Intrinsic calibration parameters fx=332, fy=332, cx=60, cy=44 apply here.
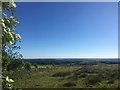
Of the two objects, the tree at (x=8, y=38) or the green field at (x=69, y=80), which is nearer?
the tree at (x=8, y=38)

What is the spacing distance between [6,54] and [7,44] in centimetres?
16

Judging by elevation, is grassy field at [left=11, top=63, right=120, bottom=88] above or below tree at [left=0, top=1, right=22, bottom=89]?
below

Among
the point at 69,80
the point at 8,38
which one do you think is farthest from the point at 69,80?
the point at 8,38

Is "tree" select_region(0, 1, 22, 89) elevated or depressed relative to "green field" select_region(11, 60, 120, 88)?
elevated

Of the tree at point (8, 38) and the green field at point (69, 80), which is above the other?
the tree at point (8, 38)

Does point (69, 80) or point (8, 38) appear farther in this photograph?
point (69, 80)

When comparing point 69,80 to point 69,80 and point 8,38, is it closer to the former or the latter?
point 69,80

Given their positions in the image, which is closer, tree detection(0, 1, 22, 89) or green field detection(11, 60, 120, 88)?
tree detection(0, 1, 22, 89)

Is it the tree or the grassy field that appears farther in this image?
the grassy field

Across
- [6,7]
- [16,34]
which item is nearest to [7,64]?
[16,34]

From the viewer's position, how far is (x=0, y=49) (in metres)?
4.14

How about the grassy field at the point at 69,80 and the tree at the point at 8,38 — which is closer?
the tree at the point at 8,38

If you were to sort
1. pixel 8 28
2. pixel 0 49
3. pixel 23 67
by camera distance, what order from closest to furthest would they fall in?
pixel 0 49 → pixel 8 28 → pixel 23 67

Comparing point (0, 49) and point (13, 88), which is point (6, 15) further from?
point (13, 88)
